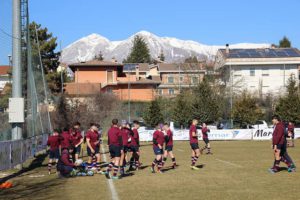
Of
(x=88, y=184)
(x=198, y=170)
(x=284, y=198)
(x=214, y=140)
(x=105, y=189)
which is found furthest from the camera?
(x=214, y=140)

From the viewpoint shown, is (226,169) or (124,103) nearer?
(226,169)

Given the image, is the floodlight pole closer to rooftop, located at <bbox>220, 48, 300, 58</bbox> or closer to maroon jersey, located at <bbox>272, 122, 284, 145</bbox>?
maroon jersey, located at <bbox>272, 122, 284, 145</bbox>

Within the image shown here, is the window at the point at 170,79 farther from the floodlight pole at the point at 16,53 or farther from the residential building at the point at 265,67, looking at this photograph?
the floodlight pole at the point at 16,53

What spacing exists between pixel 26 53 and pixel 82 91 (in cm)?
4599

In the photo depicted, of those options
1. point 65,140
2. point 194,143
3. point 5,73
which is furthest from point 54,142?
point 5,73

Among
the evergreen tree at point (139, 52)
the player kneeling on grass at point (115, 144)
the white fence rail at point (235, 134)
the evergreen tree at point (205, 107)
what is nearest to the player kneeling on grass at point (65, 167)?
the player kneeling on grass at point (115, 144)

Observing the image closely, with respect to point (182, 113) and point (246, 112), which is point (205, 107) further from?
point (246, 112)

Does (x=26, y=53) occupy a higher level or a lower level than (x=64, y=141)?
higher

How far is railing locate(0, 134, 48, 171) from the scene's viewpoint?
18638 mm

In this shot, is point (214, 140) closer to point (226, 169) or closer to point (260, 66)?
point (226, 169)

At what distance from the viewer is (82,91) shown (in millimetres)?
73375

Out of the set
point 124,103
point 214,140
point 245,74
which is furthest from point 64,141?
point 245,74

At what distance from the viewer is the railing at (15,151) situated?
18638mm

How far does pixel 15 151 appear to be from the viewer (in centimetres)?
2056
